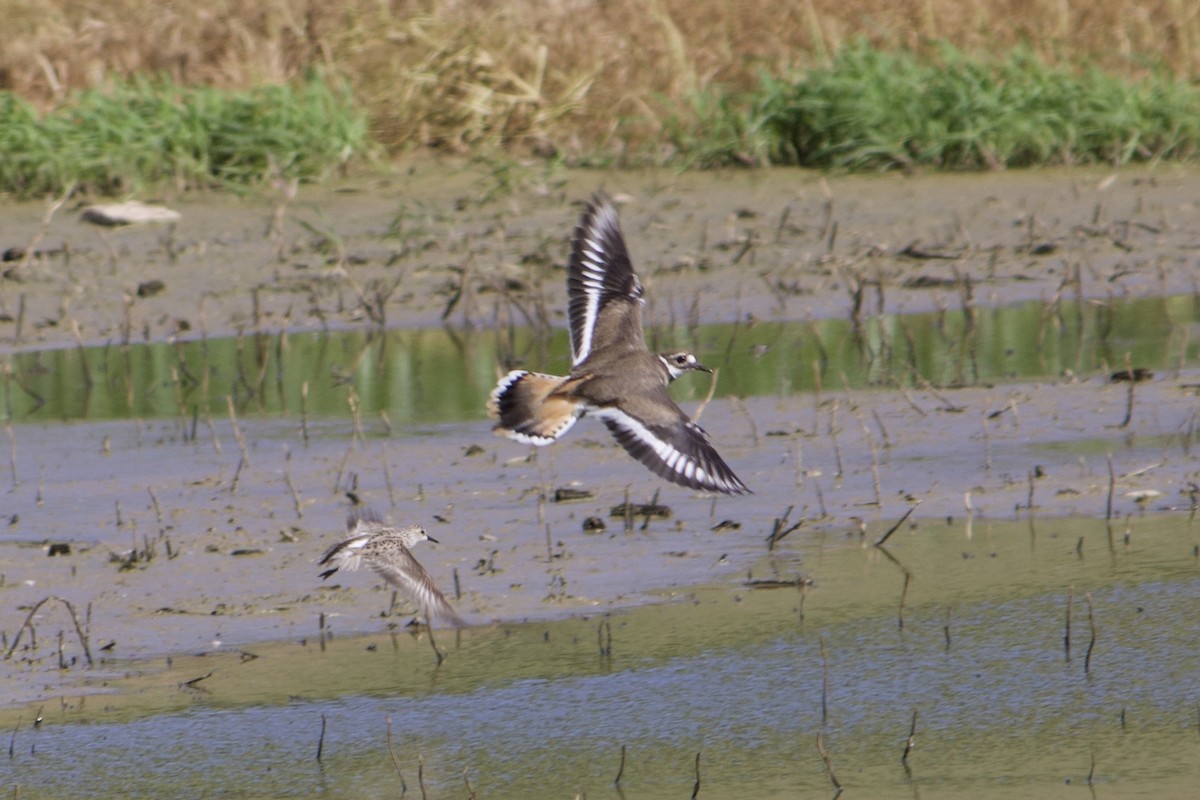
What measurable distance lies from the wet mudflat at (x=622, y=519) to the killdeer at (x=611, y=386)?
478 millimetres

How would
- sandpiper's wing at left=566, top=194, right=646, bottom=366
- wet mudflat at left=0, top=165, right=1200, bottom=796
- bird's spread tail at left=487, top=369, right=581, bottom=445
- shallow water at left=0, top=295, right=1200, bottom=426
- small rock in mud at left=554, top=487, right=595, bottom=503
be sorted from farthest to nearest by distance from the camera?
shallow water at left=0, top=295, right=1200, bottom=426
small rock in mud at left=554, top=487, right=595, bottom=503
sandpiper's wing at left=566, top=194, right=646, bottom=366
bird's spread tail at left=487, top=369, right=581, bottom=445
wet mudflat at left=0, top=165, right=1200, bottom=796

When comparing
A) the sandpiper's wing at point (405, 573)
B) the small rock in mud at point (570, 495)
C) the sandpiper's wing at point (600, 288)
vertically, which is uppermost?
the sandpiper's wing at point (600, 288)

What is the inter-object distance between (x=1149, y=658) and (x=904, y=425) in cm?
262

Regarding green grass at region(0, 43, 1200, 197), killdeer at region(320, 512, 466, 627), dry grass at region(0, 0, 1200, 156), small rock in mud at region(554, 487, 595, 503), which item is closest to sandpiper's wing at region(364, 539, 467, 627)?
killdeer at region(320, 512, 466, 627)

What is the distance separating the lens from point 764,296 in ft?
33.8

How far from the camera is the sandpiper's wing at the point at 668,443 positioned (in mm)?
5430

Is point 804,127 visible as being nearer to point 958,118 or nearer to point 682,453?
point 958,118

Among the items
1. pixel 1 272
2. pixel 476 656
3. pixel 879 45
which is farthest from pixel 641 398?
pixel 879 45

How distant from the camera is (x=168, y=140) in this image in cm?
1229

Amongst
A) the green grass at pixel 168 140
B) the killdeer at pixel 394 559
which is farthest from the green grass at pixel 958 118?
the killdeer at pixel 394 559

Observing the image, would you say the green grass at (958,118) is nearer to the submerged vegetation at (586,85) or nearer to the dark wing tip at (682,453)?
the submerged vegetation at (586,85)

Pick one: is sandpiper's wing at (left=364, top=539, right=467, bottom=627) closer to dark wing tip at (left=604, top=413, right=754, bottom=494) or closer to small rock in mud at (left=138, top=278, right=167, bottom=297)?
dark wing tip at (left=604, top=413, right=754, bottom=494)

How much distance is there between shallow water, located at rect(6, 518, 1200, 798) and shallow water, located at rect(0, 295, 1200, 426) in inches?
96.4

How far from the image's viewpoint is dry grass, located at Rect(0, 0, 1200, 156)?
13.4 meters
